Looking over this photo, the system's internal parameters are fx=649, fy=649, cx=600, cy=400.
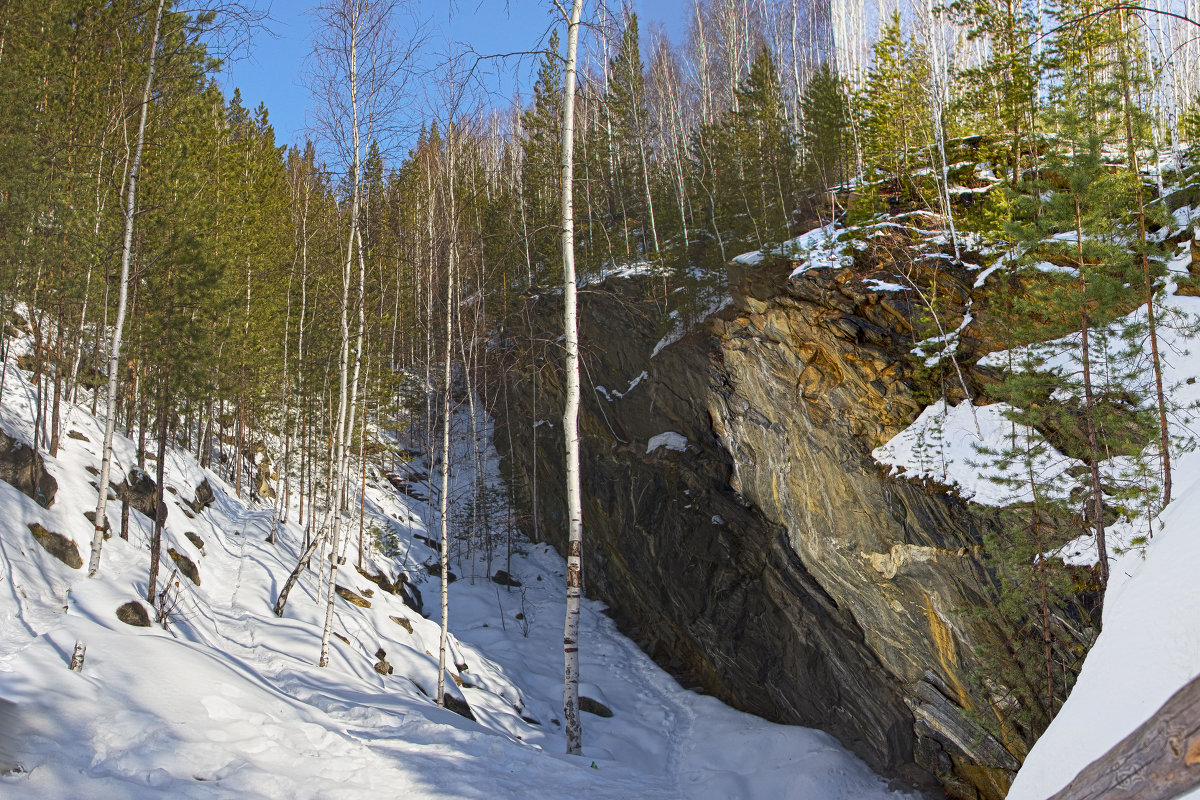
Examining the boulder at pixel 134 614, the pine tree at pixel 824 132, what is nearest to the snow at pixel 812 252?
the pine tree at pixel 824 132

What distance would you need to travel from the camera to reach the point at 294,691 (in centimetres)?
932

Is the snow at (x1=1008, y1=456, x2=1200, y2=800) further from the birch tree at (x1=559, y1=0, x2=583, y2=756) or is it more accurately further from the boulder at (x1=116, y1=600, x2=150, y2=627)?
the boulder at (x1=116, y1=600, x2=150, y2=627)

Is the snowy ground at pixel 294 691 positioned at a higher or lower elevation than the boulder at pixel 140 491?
lower

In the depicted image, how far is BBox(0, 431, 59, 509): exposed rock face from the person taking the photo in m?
11.1

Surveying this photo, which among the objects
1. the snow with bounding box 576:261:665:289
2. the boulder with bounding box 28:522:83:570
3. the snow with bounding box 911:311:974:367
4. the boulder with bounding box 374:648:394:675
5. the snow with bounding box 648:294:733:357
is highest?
the snow with bounding box 576:261:665:289

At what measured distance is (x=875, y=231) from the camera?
615 inches

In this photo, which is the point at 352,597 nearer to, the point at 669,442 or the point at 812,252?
the point at 669,442

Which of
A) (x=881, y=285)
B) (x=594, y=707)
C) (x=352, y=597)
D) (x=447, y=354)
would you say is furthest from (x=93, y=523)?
(x=881, y=285)

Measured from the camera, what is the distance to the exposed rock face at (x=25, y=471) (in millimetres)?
11125

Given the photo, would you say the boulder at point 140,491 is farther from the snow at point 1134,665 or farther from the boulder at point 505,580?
the snow at point 1134,665

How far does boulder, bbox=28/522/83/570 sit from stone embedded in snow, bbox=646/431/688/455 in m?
13.3

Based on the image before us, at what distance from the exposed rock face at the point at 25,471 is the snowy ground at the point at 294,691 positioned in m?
0.37

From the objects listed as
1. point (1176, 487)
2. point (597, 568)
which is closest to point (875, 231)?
point (1176, 487)

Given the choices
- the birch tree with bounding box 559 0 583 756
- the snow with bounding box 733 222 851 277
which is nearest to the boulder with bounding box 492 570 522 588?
the snow with bounding box 733 222 851 277
